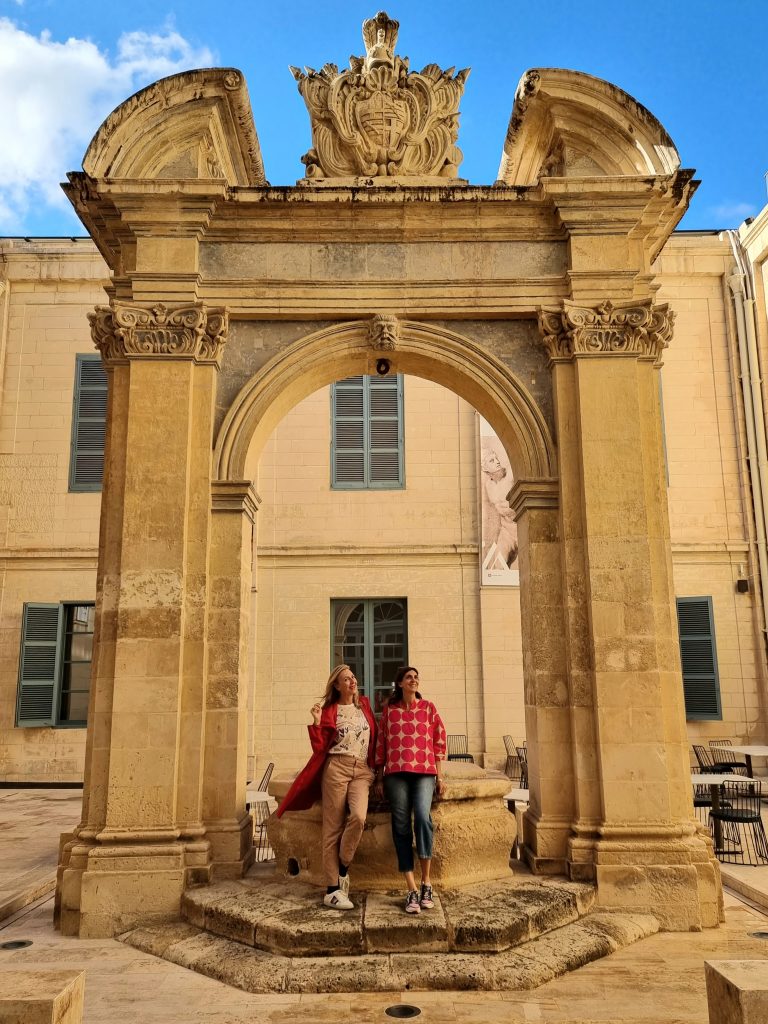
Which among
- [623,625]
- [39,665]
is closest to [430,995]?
[623,625]

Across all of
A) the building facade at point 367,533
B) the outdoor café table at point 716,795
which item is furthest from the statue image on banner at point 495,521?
the outdoor café table at point 716,795

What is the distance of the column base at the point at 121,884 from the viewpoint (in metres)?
5.71

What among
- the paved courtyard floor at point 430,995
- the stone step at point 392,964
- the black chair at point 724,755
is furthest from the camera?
the black chair at point 724,755

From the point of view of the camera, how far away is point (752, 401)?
14219 mm

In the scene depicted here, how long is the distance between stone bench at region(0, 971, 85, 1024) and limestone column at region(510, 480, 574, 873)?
3.81 m

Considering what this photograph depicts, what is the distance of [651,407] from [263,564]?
820cm

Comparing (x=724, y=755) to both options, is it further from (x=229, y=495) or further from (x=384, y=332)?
(x=229, y=495)

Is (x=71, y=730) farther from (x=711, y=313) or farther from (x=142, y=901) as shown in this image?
(x=711, y=313)

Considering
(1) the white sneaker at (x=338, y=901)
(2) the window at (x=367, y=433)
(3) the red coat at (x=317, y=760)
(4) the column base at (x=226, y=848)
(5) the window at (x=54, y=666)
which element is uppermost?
(2) the window at (x=367, y=433)

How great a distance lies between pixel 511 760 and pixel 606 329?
799 centimetres

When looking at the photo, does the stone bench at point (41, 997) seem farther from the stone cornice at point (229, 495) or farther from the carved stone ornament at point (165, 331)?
the carved stone ornament at point (165, 331)

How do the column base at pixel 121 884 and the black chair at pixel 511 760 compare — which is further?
the black chair at pixel 511 760

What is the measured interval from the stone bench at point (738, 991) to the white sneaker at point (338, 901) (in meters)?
2.62

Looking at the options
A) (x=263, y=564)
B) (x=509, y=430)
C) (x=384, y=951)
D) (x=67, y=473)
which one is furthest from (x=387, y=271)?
(x=67, y=473)
